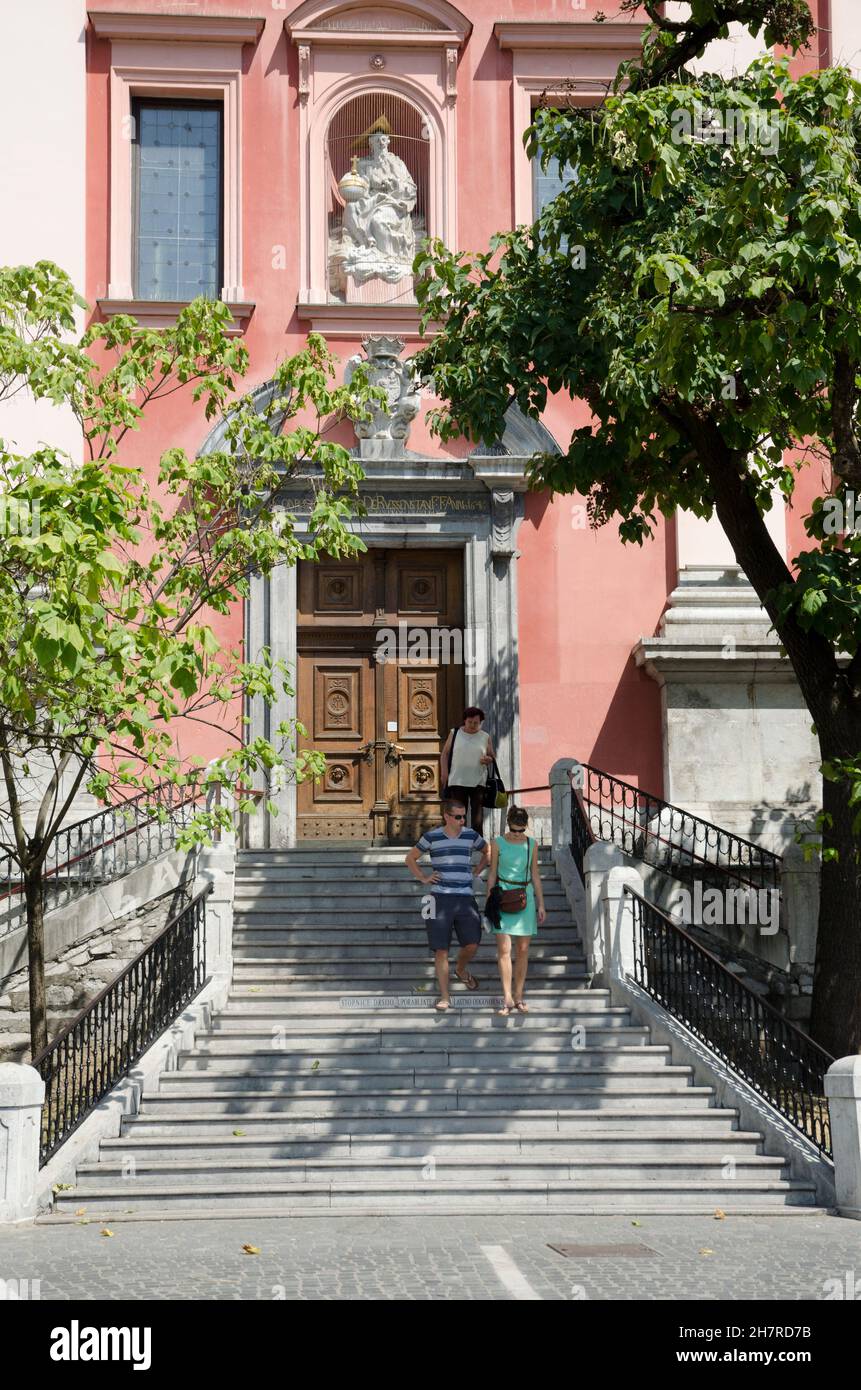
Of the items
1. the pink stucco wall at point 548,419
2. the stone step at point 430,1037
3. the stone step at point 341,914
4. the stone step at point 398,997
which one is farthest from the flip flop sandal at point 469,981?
the pink stucco wall at point 548,419

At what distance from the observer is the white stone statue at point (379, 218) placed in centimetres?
1958

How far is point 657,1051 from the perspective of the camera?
510 inches

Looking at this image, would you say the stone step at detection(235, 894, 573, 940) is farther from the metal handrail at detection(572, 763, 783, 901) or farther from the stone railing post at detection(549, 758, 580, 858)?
the metal handrail at detection(572, 763, 783, 901)

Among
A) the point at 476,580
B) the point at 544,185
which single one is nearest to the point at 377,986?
the point at 476,580

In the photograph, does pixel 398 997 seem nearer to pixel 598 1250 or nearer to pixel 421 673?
pixel 598 1250

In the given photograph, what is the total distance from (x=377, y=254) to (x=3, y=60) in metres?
4.82

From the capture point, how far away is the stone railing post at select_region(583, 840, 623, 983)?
14570 mm

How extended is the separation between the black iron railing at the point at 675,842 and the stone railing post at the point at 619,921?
1.01 meters

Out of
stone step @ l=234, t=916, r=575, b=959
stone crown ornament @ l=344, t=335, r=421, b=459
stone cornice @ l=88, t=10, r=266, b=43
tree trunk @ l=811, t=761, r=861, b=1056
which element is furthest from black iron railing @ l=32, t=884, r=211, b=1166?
stone cornice @ l=88, t=10, r=266, b=43

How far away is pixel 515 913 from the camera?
13.5 meters

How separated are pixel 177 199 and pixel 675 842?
9534mm

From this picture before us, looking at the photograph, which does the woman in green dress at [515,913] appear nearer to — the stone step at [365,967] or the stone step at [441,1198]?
the stone step at [365,967]

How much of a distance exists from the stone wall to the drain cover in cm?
677

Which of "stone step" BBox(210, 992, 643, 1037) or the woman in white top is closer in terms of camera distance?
"stone step" BBox(210, 992, 643, 1037)
